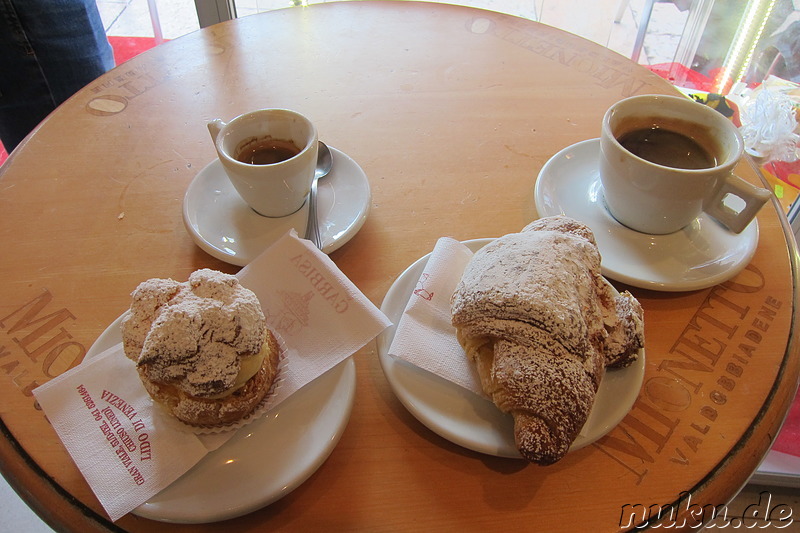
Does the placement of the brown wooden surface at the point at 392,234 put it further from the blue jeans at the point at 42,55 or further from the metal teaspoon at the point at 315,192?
the blue jeans at the point at 42,55

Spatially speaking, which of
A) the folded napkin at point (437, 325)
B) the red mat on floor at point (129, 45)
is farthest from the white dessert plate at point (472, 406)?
the red mat on floor at point (129, 45)

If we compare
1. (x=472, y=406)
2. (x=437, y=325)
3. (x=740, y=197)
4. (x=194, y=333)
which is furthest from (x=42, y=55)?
(x=740, y=197)

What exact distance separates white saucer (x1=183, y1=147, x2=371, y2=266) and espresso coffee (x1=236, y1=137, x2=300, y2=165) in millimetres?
69

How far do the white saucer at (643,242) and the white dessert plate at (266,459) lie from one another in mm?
486

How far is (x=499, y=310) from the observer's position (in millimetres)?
686

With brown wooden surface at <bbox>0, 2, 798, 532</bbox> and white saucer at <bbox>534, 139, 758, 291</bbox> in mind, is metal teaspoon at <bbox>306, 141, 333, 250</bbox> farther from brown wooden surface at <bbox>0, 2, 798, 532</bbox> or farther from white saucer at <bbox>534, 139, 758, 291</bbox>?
white saucer at <bbox>534, 139, 758, 291</bbox>

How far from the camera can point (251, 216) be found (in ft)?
3.21

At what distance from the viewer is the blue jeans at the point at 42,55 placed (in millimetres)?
1612

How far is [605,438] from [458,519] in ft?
0.74

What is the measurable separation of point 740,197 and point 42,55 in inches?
74.0

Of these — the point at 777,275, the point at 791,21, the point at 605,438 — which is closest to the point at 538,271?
the point at 605,438

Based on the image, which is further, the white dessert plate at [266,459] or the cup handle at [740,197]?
the cup handle at [740,197]

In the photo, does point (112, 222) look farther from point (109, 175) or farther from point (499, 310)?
point (499, 310)

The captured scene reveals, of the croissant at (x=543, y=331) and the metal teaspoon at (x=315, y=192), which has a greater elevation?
the croissant at (x=543, y=331)
